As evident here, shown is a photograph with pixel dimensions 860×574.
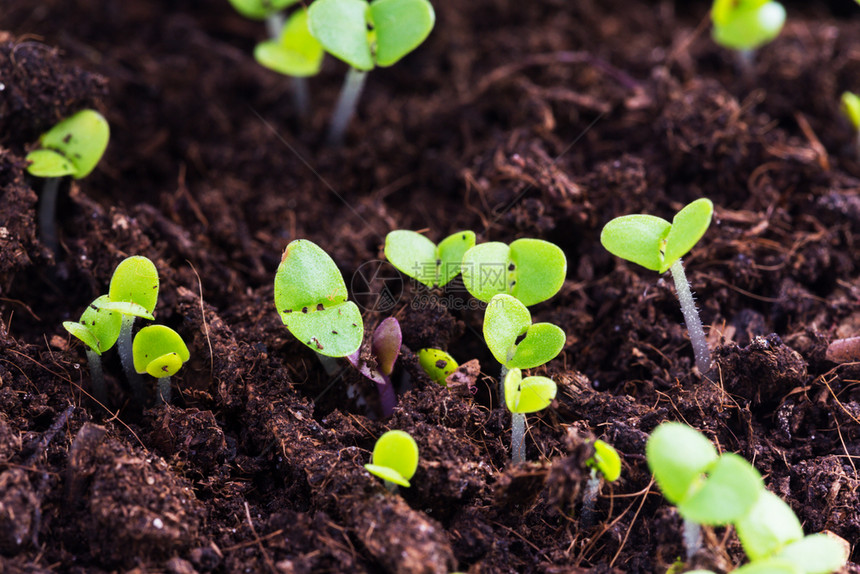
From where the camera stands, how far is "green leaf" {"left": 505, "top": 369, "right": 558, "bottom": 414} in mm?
1188

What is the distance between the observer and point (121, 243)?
64.0 inches

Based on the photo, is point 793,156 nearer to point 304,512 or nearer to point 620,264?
point 620,264

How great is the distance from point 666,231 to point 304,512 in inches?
33.3

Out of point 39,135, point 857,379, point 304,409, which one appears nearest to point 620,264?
point 857,379

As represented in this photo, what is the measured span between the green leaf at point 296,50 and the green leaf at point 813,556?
1568mm

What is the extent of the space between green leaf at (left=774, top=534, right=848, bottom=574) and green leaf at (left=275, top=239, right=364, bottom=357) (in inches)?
30.3

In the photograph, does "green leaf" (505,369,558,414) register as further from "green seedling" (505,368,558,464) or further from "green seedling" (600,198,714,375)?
"green seedling" (600,198,714,375)

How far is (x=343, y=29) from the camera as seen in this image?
5.37 ft

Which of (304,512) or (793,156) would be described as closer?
(304,512)

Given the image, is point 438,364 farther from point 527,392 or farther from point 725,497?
point 725,497

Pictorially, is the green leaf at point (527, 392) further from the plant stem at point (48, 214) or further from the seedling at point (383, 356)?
the plant stem at point (48, 214)

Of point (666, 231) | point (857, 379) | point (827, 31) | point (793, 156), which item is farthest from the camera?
point (827, 31)

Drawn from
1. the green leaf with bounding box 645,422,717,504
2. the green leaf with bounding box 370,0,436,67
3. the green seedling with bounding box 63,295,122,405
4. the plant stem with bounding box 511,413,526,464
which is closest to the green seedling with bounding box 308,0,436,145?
the green leaf with bounding box 370,0,436,67

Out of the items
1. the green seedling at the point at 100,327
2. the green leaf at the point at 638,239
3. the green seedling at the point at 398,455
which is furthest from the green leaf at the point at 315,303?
Result: the green leaf at the point at 638,239
